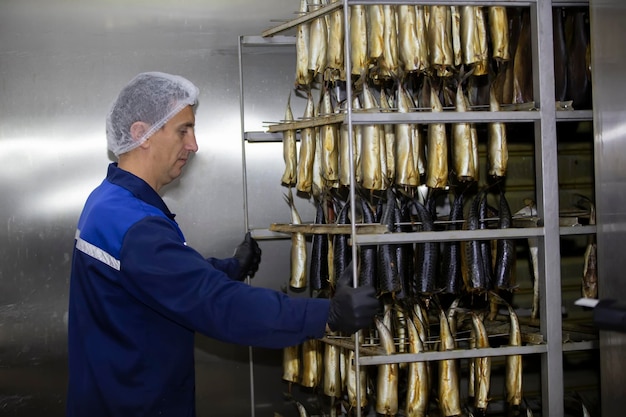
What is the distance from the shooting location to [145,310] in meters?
2.79

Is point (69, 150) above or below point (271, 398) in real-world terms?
above

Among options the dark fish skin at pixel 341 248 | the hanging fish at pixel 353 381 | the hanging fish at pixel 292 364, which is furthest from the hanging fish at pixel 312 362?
the dark fish skin at pixel 341 248

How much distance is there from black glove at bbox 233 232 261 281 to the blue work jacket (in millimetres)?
912

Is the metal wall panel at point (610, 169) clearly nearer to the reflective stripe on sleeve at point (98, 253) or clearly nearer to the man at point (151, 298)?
the man at point (151, 298)

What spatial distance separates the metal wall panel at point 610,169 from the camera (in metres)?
3.12

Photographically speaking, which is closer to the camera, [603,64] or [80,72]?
[603,64]

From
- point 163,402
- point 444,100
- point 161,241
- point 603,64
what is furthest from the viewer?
point 444,100

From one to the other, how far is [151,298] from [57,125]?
76.9 inches

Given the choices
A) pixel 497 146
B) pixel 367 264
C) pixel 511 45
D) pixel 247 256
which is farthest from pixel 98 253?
pixel 511 45

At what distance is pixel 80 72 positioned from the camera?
420cm

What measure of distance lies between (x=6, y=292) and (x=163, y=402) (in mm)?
1805

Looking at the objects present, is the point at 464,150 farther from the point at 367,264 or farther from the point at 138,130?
the point at 138,130

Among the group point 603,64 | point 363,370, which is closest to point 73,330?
point 363,370

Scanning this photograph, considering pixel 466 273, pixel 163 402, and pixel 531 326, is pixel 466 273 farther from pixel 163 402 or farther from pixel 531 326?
pixel 163 402
